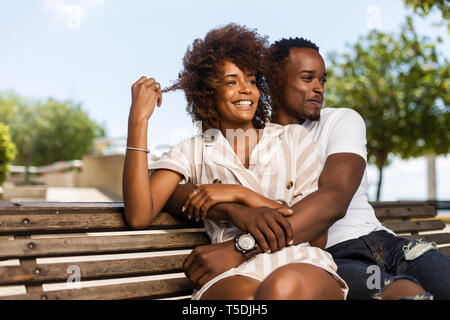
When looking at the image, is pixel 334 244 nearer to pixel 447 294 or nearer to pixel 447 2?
pixel 447 294

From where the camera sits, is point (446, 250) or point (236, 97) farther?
point (446, 250)

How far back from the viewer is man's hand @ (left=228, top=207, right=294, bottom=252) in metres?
2.16

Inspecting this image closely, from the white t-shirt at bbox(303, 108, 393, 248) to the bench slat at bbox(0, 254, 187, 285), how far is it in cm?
86

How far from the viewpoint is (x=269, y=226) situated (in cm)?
217

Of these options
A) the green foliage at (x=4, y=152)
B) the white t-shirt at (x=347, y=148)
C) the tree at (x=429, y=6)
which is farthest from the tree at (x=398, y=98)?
the white t-shirt at (x=347, y=148)

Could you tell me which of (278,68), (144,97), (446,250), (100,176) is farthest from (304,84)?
(100,176)

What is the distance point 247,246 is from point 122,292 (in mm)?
714

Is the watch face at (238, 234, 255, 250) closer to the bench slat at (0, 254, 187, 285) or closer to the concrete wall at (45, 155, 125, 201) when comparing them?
the bench slat at (0, 254, 187, 285)

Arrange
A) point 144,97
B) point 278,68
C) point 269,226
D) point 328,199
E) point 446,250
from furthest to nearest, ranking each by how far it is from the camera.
Result: point 446,250 < point 278,68 < point 144,97 < point 328,199 < point 269,226

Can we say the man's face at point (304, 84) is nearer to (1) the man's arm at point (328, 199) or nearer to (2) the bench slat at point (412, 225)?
(1) the man's arm at point (328, 199)

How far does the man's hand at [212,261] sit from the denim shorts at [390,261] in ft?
1.90

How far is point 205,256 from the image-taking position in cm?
225

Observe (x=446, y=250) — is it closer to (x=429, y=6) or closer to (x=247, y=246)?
(x=247, y=246)
